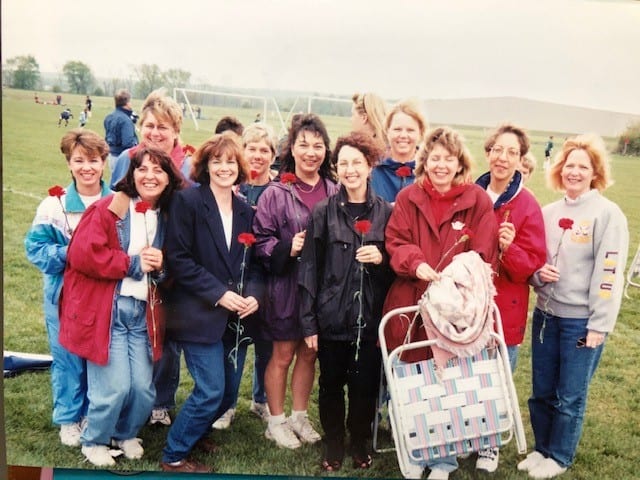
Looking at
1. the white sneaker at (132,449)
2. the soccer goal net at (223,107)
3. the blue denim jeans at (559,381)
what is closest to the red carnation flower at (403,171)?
the soccer goal net at (223,107)

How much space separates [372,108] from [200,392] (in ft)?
4.98

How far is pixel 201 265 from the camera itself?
3367 millimetres

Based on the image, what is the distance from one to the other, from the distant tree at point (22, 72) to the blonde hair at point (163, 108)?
1.58 feet

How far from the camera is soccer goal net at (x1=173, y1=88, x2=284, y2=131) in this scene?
3381 millimetres

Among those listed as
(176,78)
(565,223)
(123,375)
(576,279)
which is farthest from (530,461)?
(176,78)

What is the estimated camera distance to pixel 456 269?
321 cm

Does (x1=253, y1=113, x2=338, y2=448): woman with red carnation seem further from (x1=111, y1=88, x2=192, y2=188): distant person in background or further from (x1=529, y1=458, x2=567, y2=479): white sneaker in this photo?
(x1=529, y1=458, x2=567, y2=479): white sneaker

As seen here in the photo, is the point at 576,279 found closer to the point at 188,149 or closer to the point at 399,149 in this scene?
the point at 399,149

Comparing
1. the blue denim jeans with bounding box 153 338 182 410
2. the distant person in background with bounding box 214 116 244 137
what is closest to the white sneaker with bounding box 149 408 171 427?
the blue denim jeans with bounding box 153 338 182 410

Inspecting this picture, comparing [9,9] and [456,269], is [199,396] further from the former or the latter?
[9,9]

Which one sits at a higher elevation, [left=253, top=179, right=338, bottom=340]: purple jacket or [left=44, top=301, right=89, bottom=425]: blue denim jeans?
[left=253, top=179, right=338, bottom=340]: purple jacket

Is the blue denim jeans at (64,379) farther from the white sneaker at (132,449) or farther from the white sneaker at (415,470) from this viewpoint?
the white sneaker at (415,470)

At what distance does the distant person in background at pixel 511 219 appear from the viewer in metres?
3.40

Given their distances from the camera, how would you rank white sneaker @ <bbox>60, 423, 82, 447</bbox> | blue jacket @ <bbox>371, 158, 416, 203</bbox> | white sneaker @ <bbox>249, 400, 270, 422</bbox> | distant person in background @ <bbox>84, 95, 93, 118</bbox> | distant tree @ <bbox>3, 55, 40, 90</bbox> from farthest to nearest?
white sneaker @ <bbox>249, 400, 270, 422</bbox>, white sneaker @ <bbox>60, 423, 82, 447</bbox>, blue jacket @ <bbox>371, 158, 416, 203</bbox>, distant person in background @ <bbox>84, 95, 93, 118</bbox>, distant tree @ <bbox>3, 55, 40, 90</bbox>
